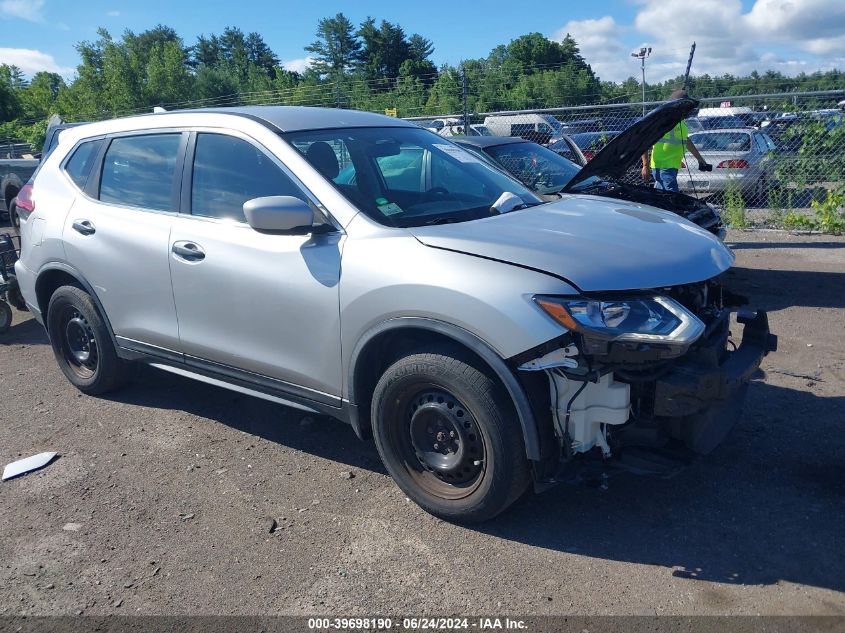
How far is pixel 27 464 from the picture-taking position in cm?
442

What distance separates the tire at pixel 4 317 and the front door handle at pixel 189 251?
398 centimetres

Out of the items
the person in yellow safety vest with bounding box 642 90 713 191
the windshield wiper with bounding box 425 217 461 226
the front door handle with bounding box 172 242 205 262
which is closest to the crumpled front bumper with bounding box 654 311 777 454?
the windshield wiper with bounding box 425 217 461 226

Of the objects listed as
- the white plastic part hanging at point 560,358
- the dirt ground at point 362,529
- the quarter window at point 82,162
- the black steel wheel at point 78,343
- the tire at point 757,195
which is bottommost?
the dirt ground at point 362,529

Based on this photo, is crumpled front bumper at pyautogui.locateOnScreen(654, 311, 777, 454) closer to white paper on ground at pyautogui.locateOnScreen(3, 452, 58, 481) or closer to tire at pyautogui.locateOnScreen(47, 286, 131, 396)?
white paper on ground at pyautogui.locateOnScreen(3, 452, 58, 481)

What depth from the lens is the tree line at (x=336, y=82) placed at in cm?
1898

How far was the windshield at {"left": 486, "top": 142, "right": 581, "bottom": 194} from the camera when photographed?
8195 mm

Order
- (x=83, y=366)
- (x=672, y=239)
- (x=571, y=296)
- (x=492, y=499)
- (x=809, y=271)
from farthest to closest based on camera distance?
(x=809, y=271) < (x=83, y=366) < (x=672, y=239) < (x=492, y=499) < (x=571, y=296)

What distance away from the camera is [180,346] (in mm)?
4445

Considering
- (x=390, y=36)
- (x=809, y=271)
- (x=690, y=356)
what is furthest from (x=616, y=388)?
(x=390, y=36)

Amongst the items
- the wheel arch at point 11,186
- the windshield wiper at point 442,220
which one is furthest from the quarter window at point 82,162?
the wheel arch at point 11,186

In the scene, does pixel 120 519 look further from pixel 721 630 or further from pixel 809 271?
pixel 809 271

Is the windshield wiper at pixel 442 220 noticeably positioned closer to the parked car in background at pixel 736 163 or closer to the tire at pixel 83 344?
the tire at pixel 83 344

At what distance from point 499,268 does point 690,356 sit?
93 centimetres

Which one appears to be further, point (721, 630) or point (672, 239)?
point (672, 239)
